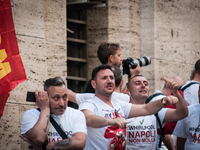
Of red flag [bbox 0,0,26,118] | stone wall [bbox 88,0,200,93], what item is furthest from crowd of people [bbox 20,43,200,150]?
stone wall [bbox 88,0,200,93]

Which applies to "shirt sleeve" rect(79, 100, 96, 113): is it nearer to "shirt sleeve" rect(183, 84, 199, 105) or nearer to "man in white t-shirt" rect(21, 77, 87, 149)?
"man in white t-shirt" rect(21, 77, 87, 149)

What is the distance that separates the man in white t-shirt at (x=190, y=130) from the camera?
5.75m

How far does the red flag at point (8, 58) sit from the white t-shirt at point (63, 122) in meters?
1.39

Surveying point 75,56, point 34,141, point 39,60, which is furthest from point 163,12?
point 34,141

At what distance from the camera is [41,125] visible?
14.4ft

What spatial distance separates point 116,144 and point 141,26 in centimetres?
520

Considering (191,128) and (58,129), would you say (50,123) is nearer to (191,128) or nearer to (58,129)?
(58,129)

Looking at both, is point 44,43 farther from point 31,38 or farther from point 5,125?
point 5,125

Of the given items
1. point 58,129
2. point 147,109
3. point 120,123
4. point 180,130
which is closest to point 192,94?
point 180,130

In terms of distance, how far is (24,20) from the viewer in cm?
687

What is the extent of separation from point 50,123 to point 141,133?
63.1 inches

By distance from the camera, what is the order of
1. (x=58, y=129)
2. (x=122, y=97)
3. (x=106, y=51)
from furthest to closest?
(x=106, y=51) < (x=122, y=97) < (x=58, y=129)

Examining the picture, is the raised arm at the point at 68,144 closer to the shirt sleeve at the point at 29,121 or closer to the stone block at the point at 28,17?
the shirt sleeve at the point at 29,121

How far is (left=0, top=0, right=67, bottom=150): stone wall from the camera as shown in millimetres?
6418
